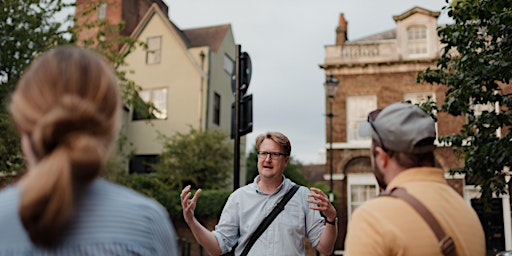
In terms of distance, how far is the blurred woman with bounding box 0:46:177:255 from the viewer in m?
1.30

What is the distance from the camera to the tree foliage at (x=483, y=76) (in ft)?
22.6

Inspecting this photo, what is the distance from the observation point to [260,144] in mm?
4160

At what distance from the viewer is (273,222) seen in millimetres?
3797

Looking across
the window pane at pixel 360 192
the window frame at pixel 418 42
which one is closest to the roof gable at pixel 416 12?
the window frame at pixel 418 42

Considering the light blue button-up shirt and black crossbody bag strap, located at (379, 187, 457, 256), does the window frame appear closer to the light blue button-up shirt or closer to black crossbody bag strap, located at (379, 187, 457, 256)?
the light blue button-up shirt

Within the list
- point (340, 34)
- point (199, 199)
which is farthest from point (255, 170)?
point (199, 199)

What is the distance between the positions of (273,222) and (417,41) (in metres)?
20.4

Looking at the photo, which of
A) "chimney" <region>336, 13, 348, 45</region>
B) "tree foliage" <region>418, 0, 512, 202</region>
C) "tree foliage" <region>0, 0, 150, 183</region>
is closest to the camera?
"tree foliage" <region>418, 0, 512, 202</region>

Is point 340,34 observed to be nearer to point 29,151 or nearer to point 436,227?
point 436,227

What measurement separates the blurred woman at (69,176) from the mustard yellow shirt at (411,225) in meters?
0.81

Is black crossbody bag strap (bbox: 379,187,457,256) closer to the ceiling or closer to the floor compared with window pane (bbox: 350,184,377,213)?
closer to the ceiling

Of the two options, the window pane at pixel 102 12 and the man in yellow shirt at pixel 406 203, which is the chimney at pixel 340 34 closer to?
the window pane at pixel 102 12

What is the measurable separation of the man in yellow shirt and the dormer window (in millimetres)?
21334

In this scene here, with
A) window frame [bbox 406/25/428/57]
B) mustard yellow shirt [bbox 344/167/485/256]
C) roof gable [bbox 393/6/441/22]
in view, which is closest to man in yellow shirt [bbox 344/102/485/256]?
mustard yellow shirt [bbox 344/167/485/256]
